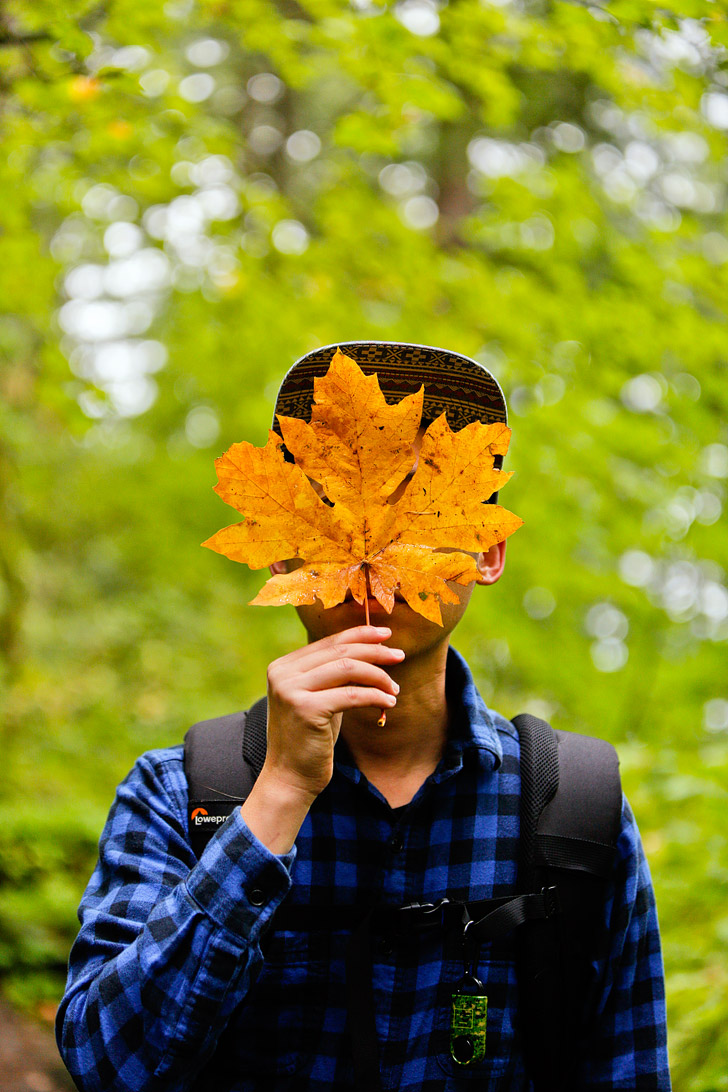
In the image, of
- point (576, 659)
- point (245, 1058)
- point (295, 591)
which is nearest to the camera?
point (295, 591)

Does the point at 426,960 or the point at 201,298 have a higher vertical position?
the point at 201,298

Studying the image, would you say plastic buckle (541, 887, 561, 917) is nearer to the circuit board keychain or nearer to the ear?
the circuit board keychain

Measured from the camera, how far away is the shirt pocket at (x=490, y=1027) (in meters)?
1.41

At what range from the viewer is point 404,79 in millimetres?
3658

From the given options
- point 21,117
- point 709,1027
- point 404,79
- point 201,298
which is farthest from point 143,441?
point 709,1027

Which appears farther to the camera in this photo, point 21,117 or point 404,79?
point 21,117

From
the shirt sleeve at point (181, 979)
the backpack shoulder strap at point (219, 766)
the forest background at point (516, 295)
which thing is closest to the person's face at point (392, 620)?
the backpack shoulder strap at point (219, 766)

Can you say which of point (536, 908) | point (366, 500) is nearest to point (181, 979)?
point (536, 908)

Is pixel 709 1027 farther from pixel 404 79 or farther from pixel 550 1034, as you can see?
pixel 404 79

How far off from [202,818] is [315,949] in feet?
0.98

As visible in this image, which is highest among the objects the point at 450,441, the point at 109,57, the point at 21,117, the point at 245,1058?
the point at 109,57

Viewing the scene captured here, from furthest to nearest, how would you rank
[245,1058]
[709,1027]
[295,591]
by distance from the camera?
[709,1027] < [245,1058] < [295,591]

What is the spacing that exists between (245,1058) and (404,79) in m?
3.69

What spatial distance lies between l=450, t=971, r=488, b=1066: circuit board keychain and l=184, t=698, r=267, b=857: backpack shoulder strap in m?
0.49
